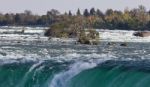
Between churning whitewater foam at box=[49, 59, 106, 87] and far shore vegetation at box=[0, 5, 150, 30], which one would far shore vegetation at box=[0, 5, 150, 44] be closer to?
far shore vegetation at box=[0, 5, 150, 30]

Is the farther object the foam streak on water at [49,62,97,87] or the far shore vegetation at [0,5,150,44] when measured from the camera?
the far shore vegetation at [0,5,150,44]

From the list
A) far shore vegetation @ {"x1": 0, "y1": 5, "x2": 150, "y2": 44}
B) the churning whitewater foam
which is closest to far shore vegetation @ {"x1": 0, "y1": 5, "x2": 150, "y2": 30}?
far shore vegetation @ {"x1": 0, "y1": 5, "x2": 150, "y2": 44}

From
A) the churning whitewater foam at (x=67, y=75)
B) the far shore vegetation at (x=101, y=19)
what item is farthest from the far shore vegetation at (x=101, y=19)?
the churning whitewater foam at (x=67, y=75)

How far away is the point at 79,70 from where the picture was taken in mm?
18125

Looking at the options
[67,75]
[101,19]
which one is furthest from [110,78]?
[101,19]

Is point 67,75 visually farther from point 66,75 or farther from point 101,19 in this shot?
point 101,19

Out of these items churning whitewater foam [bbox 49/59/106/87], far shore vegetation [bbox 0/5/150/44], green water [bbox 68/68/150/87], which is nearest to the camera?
green water [bbox 68/68/150/87]

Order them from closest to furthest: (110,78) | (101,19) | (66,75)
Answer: (110,78)
(66,75)
(101,19)

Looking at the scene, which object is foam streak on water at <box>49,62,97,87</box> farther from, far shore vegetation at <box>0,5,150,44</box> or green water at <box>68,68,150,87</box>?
far shore vegetation at <box>0,5,150,44</box>

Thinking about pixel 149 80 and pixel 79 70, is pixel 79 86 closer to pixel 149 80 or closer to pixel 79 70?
pixel 79 70

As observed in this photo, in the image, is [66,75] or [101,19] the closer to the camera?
[66,75]

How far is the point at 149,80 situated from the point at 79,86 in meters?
2.61

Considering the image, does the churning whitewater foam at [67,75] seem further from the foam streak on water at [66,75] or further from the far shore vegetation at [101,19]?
the far shore vegetation at [101,19]

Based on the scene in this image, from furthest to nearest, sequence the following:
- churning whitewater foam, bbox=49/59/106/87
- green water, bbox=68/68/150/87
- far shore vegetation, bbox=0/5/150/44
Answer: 1. far shore vegetation, bbox=0/5/150/44
2. churning whitewater foam, bbox=49/59/106/87
3. green water, bbox=68/68/150/87
